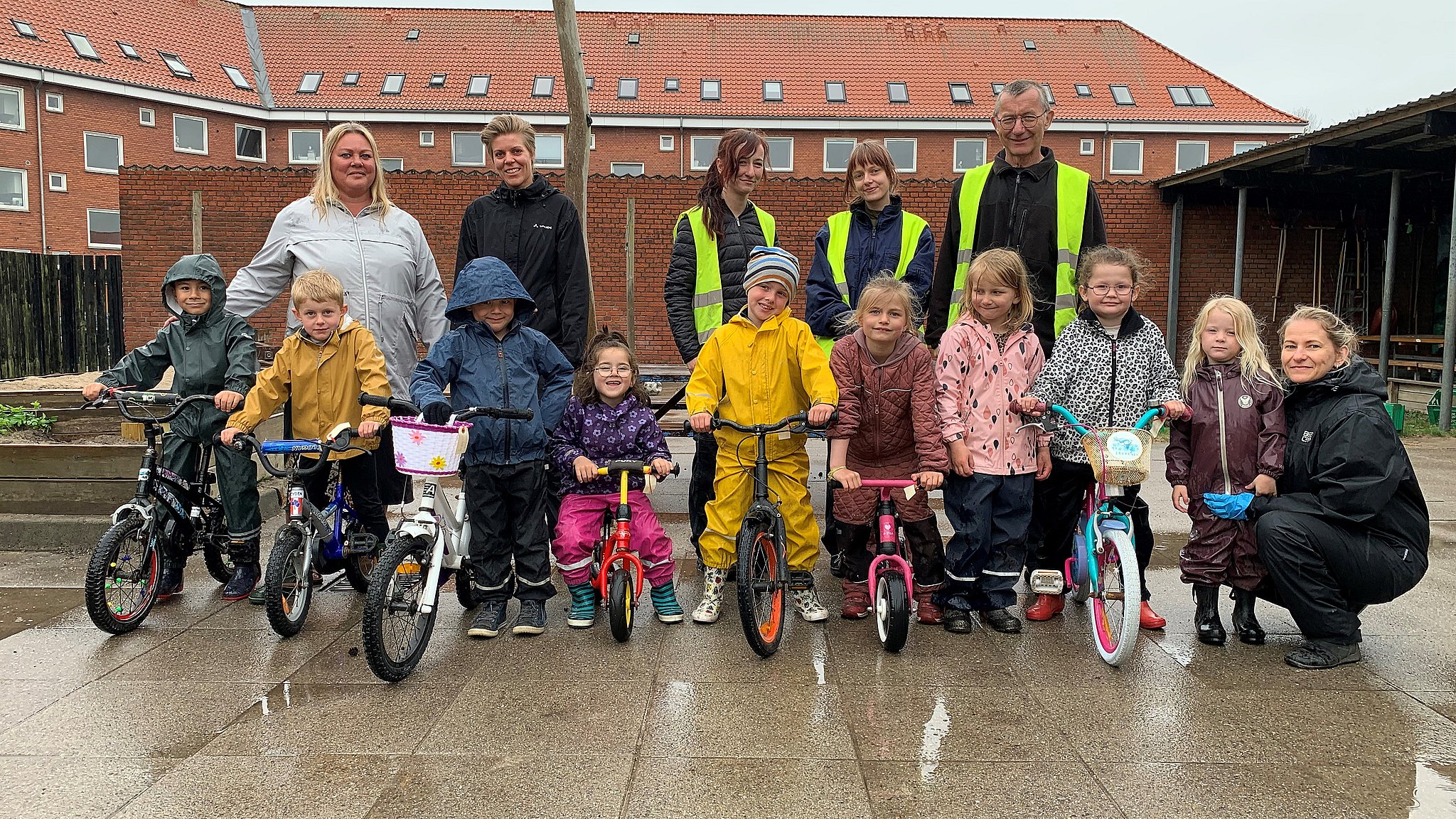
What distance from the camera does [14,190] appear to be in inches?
1310

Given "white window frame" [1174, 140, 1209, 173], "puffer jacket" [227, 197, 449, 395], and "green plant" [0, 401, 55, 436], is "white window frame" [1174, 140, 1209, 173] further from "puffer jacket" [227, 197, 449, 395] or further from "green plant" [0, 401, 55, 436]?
"puffer jacket" [227, 197, 449, 395]

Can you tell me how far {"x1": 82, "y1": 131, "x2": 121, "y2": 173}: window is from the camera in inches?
1355

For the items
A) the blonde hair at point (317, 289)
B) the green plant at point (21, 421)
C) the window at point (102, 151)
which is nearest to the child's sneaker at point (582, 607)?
the blonde hair at point (317, 289)

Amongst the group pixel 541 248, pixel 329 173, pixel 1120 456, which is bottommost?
pixel 1120 456

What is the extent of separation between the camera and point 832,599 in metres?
5.12

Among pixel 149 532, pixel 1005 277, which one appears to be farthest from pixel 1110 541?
pixel 149 532

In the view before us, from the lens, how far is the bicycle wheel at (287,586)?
4.24m

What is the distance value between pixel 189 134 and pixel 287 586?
122 feet

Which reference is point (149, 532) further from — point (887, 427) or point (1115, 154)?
point (1115, 154)

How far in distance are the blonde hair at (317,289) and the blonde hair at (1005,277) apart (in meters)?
2.83

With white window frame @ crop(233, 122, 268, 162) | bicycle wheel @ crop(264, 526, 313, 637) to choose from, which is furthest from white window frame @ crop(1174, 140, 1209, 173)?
bicycle wheel @ crop(264, 526, 313, 637)

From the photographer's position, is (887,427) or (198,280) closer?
(887,427)

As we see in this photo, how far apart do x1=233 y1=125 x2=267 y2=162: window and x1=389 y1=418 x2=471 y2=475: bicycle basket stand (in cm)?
3755

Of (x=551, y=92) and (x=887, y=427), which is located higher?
(x=551, y=92)
